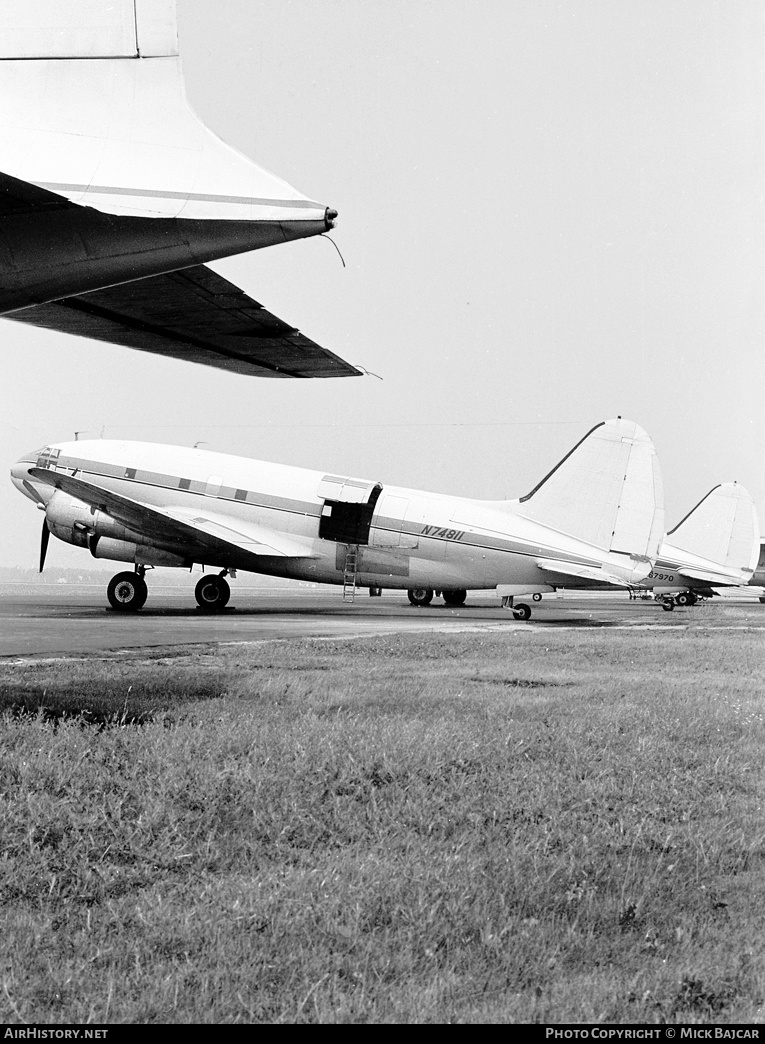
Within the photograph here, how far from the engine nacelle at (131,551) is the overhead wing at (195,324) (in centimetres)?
1869

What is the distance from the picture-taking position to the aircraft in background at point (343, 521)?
25.0 m

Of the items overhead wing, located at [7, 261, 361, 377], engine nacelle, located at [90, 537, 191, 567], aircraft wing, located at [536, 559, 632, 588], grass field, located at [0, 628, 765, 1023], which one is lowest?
grass field, located at [0, 628, 765, 1023]

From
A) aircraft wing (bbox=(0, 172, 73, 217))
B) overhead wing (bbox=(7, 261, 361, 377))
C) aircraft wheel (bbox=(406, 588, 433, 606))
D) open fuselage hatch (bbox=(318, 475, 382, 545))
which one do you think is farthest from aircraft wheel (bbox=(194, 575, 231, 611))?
aircraft wing (bbox=(0, 172, 73, 217))

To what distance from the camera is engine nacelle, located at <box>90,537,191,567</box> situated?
26.0m

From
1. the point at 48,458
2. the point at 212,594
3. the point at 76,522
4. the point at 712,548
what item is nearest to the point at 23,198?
the point at 76,522

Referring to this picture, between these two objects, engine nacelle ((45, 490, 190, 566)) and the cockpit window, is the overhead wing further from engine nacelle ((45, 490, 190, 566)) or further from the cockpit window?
the cockpit window

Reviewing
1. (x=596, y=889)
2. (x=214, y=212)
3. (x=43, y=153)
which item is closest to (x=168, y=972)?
(x=596, y=889)

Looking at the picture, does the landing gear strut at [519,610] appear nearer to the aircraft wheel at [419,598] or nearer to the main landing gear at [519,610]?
the main landing gear at [519,610]

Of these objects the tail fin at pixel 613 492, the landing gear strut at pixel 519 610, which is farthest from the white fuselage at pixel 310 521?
the landing gear strut at pixel 519 610

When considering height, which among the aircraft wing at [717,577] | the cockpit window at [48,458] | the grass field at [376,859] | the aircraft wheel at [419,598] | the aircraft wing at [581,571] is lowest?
the grass field at [376,859]

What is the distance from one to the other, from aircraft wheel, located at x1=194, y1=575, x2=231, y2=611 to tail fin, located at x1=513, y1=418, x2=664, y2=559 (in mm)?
10849

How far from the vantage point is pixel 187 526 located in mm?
25422

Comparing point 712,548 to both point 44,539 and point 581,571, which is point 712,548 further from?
point 44,539

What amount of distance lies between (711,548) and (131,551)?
99.4 ft
